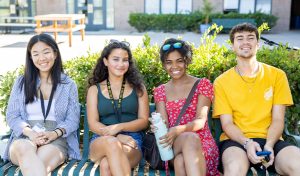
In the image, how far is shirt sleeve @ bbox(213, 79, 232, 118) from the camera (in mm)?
3920

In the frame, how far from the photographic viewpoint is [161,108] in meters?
3.97

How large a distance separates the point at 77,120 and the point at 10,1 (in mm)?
25338

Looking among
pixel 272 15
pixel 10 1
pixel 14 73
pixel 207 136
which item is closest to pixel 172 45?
pixel 207 136

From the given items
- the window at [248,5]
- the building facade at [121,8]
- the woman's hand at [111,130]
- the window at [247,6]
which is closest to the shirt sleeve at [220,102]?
the woman's hand at [111,130]

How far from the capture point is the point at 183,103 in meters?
3.95

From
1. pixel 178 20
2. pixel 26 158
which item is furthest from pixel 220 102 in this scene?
pixel 178 20

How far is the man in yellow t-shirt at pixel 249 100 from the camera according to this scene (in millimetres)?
3818

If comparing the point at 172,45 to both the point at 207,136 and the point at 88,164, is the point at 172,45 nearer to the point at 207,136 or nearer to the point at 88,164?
the point at 207,136

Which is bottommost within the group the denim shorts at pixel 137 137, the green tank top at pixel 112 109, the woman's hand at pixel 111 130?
the denim shorts at pixel 137 137

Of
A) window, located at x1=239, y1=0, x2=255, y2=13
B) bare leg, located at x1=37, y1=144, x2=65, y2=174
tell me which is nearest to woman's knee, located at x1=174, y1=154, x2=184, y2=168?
bare leg, located at x1=37, y1=144, x2=65, y2=174

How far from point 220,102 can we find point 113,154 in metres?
1.12

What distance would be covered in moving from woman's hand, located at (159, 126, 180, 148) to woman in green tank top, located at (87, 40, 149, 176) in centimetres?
33

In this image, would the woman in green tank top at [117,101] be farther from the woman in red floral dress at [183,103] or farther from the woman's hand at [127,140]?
the woman in red floral dress at [183,103]

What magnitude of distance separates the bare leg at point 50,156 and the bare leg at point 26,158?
0.22ft
